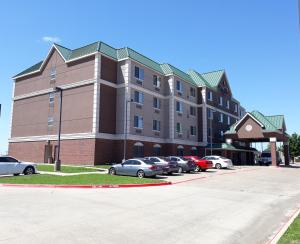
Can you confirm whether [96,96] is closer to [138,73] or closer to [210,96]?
[138,73]

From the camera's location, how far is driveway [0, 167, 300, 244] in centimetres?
766

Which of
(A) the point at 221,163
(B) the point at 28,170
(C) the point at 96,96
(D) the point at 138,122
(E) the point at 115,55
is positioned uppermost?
(E) the point at 115,55

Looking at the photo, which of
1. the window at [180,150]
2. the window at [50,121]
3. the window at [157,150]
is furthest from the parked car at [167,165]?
the window at [50,121]

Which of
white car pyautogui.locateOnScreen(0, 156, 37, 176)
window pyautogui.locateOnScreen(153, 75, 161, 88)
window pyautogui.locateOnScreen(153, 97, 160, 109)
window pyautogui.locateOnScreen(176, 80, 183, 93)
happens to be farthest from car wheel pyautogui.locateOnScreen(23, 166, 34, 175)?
window pyautogui.locateOnScreen(176, 80, 183, 93)

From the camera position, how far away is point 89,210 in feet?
35.7

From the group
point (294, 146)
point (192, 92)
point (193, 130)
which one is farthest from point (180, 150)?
point (294, 146)

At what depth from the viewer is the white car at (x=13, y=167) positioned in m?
23.2

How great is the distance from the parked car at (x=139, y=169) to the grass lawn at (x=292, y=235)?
15848 millimetres

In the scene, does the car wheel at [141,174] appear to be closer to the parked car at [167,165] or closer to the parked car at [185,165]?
the parked car at [167,165]

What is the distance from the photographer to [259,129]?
48.5 metres

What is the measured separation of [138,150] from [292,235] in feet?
105

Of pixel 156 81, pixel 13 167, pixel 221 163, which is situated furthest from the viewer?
pixel 156 81

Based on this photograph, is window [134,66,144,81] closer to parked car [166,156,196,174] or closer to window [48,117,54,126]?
window [48,117,54,126]

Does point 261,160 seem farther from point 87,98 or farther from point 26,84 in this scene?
point 26,84
